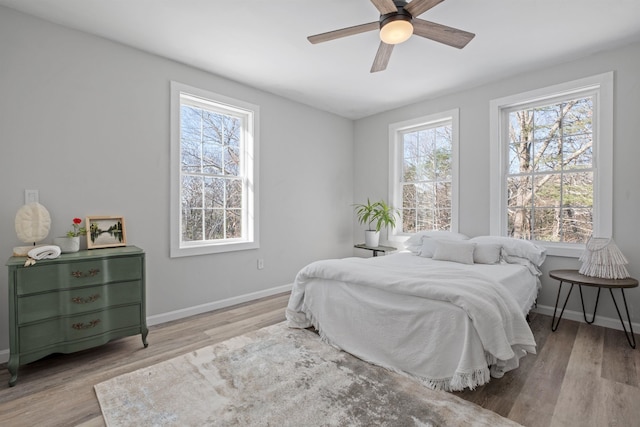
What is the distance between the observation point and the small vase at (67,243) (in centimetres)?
242

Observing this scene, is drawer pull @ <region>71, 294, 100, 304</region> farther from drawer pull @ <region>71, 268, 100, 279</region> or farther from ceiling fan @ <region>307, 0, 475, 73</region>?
ceiling fan @ <region>307, 0, 475, 73</region>

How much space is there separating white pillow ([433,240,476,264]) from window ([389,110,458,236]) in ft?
2.59

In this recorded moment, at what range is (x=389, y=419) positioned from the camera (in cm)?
164

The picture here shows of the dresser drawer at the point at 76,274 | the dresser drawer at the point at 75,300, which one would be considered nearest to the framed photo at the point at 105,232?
the dresser drawer at the point at 76,274

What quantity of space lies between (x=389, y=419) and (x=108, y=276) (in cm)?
226

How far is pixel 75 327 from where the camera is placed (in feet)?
7.40

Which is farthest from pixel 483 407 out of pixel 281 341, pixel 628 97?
pixel 628 97

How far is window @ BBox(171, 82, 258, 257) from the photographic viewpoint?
3.22m

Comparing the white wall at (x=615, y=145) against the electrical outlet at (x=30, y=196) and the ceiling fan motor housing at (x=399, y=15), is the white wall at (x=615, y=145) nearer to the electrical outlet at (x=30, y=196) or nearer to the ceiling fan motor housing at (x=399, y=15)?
the ceiling fan motor housing at (x=399, y=15)

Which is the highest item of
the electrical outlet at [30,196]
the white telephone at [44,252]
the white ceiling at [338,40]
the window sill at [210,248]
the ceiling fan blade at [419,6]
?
the white ceiling at [338,40]

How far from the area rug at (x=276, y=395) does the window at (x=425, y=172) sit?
261 cm

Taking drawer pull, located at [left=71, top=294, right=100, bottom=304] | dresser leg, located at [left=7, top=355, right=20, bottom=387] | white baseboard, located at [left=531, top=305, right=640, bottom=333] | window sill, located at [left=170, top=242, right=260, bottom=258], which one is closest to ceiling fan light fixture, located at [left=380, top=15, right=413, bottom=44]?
window sill, located at [left=170, top=242, right=260, bottom=258]

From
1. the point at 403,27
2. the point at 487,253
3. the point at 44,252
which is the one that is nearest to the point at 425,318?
the point at 487,253

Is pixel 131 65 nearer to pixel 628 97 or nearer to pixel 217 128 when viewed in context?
pixel 217 128
